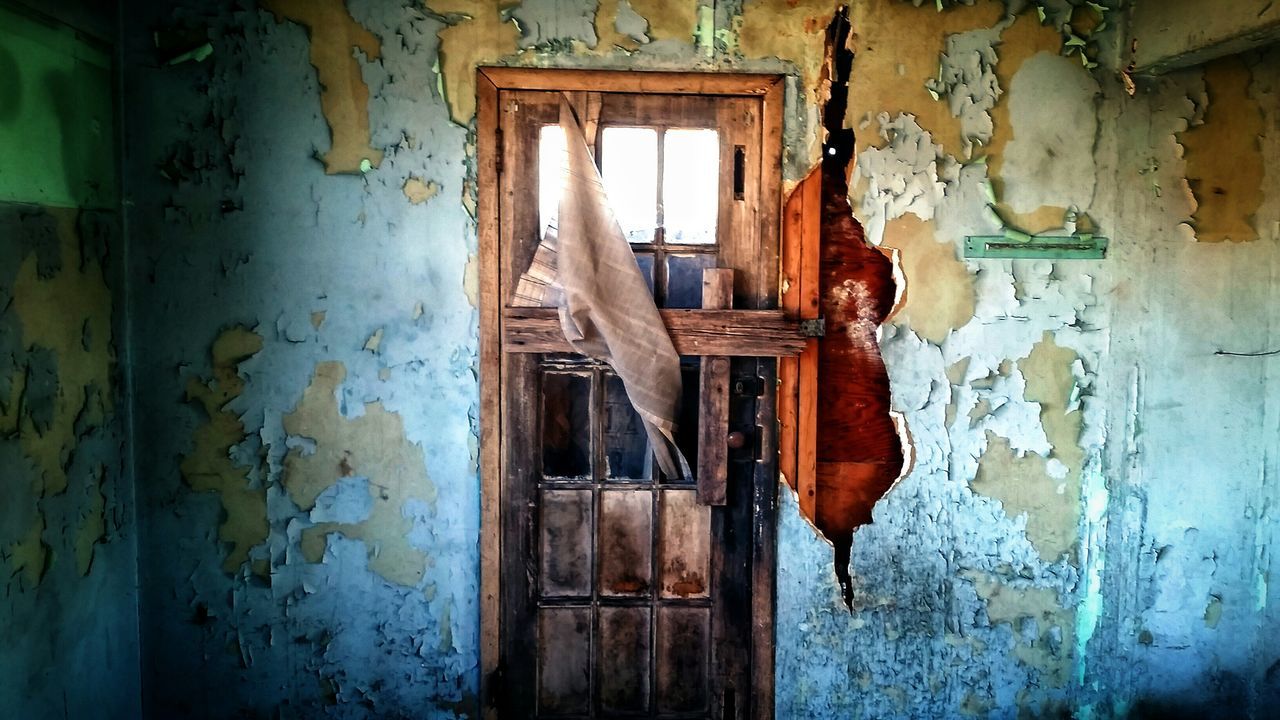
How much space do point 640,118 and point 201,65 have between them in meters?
1.30

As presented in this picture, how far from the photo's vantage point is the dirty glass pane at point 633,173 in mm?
2482

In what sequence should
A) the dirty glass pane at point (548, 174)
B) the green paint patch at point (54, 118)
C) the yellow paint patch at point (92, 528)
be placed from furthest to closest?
the dirty glass pane at point (548, 174) < the yellow paint patch at point (92, 528) < the green paint patch at point (54, 118)

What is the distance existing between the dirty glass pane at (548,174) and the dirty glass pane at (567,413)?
1.48 ft

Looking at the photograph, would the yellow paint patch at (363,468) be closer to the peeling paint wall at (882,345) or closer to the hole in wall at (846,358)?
the peeling paint wall at (882,345)

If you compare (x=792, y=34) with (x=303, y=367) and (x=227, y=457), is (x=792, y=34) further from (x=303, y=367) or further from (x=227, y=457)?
(x=227, y=457)

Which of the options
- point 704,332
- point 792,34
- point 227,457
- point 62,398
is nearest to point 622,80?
point 792,34

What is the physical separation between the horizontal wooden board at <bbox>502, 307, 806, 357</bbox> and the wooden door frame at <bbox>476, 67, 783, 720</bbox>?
0.10 metres

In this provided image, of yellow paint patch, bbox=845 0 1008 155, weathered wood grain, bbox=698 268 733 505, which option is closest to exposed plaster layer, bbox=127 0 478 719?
weathered wood grain, bbox=698 268 733 505

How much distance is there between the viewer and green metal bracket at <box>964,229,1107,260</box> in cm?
253

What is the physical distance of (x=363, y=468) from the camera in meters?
2.50

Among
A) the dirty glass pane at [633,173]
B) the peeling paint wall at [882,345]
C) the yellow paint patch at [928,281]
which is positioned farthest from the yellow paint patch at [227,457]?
the yellow paint patch at [928,281]

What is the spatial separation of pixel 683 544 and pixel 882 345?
0.88 m

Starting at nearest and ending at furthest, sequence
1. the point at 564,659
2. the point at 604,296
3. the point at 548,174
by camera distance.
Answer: the point at 604,296 < the point at 548,174 < the point at 564,659

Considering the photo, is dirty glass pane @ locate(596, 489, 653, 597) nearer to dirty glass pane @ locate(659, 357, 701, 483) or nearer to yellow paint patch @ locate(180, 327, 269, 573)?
dirty glass pane @ locate(659, 357, 701, 483)
